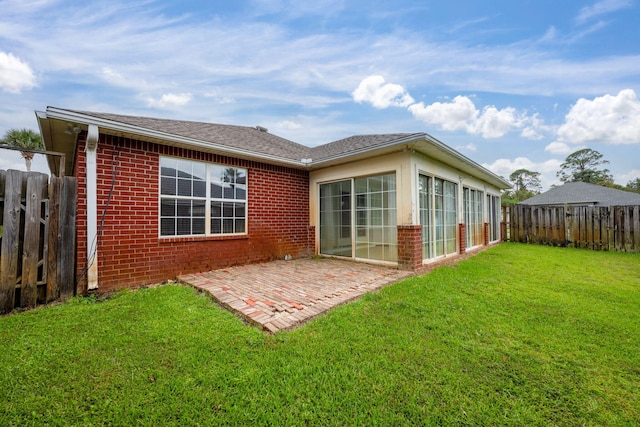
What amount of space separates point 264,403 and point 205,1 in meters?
8.05

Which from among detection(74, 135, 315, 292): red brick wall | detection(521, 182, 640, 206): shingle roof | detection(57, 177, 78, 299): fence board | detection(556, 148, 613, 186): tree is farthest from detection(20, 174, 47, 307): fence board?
detection(556, 148, 613, 186): tree

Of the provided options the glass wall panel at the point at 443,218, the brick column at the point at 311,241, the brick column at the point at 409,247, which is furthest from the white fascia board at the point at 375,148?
the brick column at the point at 311,241

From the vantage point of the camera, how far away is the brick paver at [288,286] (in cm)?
315

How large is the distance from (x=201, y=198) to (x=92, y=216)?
5.93 feet

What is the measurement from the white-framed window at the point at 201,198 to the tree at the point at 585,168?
48682 millimetres

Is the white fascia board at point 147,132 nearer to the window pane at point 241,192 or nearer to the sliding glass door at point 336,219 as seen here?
the window pane at point 241,192

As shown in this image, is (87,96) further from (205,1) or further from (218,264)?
(218,264)

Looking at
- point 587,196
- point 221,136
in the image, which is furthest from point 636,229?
point 221,136

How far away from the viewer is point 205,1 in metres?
5.86

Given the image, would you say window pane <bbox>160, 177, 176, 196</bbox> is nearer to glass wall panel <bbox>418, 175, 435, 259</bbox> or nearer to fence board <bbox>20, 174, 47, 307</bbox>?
fence board <bbox>20, 174, 47, 307</bbox>

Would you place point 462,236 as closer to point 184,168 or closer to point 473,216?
point 473,216

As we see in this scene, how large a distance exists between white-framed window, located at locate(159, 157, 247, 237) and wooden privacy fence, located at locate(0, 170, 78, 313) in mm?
1341

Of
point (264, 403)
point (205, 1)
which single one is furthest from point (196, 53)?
point (264, 403)

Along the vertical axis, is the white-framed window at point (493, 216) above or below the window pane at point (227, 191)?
below
